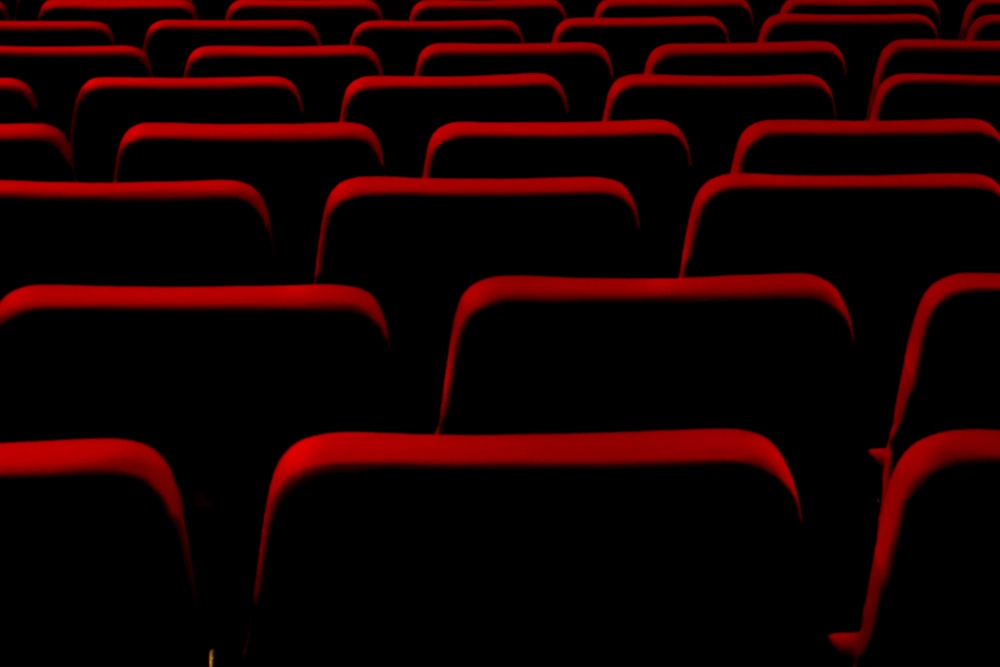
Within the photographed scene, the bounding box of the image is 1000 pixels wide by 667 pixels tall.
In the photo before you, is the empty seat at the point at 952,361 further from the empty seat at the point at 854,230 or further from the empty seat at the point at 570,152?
the empty seat at the point at 570,152

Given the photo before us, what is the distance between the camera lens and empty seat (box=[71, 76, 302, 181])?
100cm

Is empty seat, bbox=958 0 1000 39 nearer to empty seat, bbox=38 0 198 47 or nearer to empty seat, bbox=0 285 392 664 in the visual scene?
empty seat, bbox=38 0 198 47

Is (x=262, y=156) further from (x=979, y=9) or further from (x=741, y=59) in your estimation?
(x=979, y=9)

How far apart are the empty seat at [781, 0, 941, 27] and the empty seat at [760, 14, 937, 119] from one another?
142 millimetres

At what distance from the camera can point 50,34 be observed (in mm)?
1304

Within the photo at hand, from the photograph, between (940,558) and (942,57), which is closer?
(940,558)

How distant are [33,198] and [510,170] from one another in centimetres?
39

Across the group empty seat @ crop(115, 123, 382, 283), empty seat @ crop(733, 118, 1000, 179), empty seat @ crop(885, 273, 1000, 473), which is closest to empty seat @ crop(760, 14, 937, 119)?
empty seat @ crop(733, 118, 1000, 179)

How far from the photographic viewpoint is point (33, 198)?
2.28 ft

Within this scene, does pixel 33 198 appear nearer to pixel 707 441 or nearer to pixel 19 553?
pixel 19 553

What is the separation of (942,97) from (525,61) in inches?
18.4

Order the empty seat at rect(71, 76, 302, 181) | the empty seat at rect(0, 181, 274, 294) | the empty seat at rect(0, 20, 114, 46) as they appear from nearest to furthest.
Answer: the empty seat at rect(0, 181, 274, 294)
the empty seat at rect(71, 76, 302, 181)
the empty seat at rect(0, 20, 114, 46)

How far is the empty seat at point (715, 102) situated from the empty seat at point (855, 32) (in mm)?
354

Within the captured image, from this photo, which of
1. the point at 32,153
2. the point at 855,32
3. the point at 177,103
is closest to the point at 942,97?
the point at 855,32
